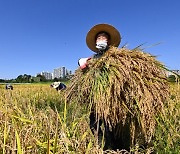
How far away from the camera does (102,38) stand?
3812 millimetres

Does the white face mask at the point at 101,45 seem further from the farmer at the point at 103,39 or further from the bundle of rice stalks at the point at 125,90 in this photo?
the bundle of rice stalks at the point at 125,90

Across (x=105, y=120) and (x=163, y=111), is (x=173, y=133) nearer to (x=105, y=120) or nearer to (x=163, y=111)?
(x=163, y=111)

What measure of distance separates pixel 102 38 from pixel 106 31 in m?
0.15

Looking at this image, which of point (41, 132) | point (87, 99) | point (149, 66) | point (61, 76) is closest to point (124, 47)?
point (149, 66)

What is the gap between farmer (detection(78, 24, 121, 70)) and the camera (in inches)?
147

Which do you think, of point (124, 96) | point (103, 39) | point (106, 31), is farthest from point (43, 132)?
point (106, 31)

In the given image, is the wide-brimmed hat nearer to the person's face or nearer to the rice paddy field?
the person's face

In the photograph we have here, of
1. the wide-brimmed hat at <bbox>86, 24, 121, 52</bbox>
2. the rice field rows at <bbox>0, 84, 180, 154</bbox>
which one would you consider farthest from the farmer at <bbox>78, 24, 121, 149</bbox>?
the rice field rows at <bbox>0, 84, 180, 154</bbox>

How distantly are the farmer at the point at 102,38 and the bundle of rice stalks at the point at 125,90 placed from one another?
0.90ft

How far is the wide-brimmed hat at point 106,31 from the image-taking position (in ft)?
12.7

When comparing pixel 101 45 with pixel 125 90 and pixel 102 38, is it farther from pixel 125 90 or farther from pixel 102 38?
pixel 125 90

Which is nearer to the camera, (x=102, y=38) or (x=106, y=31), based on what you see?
(x=102, y=38)

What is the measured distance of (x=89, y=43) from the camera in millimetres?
3986

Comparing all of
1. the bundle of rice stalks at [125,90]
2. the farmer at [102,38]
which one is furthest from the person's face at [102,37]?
the bundle of rice stalks at [125,90]
